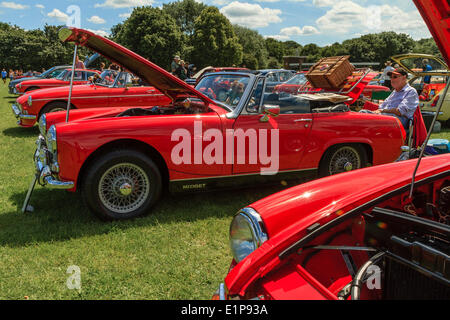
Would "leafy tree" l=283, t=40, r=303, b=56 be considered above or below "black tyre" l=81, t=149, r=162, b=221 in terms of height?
above

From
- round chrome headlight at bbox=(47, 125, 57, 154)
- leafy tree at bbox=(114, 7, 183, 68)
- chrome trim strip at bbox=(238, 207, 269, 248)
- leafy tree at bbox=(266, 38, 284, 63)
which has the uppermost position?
leafy tree at bbox=(266, 38, 284, 63)

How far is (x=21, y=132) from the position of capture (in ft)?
28.1

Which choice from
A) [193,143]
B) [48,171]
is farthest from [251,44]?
[48,171]

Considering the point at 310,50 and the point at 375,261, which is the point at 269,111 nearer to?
the point at 375,261

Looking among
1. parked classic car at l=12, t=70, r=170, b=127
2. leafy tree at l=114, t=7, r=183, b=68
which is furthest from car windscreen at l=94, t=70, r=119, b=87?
leafy tree at l=114, t=7, r=183, b=68

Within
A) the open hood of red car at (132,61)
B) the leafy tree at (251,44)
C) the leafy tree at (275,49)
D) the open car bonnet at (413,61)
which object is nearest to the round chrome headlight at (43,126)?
the open hood of red car at (132,61)

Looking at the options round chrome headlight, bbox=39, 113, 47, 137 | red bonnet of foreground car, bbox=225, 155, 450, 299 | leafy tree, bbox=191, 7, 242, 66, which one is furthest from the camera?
leafy tree, bbox=191, 7, 242, 66

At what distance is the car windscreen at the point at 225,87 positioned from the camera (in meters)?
4.13

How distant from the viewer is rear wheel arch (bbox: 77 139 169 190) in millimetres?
3545

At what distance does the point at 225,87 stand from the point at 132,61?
1156 mm

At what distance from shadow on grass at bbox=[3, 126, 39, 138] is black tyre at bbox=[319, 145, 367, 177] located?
21.8 ft

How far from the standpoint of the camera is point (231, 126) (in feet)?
12.7

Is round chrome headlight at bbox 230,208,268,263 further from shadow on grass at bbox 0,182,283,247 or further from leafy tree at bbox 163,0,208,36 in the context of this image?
leafy tree at bbox 163,0,208,36

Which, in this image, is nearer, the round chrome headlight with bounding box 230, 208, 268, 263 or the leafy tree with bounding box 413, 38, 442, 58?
the leafy tree with bounding box 413, 38, 442, 58
